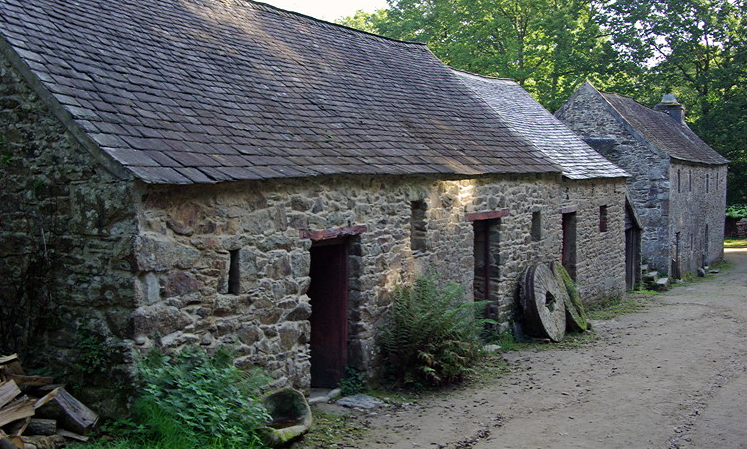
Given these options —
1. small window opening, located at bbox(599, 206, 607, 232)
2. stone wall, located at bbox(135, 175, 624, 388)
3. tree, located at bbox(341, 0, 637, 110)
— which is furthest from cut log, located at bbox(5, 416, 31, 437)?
tree, located at bbox(341, 0, 637, 110)

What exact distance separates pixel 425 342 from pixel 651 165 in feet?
51.3

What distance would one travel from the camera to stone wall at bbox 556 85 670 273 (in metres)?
22.0

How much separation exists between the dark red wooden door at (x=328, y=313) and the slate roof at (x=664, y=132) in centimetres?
1611

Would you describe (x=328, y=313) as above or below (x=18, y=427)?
above

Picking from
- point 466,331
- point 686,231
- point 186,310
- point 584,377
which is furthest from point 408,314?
point 686,231

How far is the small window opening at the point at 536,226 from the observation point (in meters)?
13.3

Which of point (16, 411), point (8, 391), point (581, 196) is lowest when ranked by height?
point (16, 411)

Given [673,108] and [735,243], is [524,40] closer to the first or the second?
[673,108]

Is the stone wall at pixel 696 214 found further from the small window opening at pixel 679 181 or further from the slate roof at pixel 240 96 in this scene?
the slate roof at pixel 240 96

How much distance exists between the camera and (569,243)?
15188 mm

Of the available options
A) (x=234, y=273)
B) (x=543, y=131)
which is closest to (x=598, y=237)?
(x=543, y=131)

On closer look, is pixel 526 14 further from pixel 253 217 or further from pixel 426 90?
pixel 253 217

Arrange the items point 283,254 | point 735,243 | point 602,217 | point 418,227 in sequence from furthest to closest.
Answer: point 735,243
point 602,217
point 418,227
point 283,254

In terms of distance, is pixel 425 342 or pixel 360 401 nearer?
pixel 360 401
